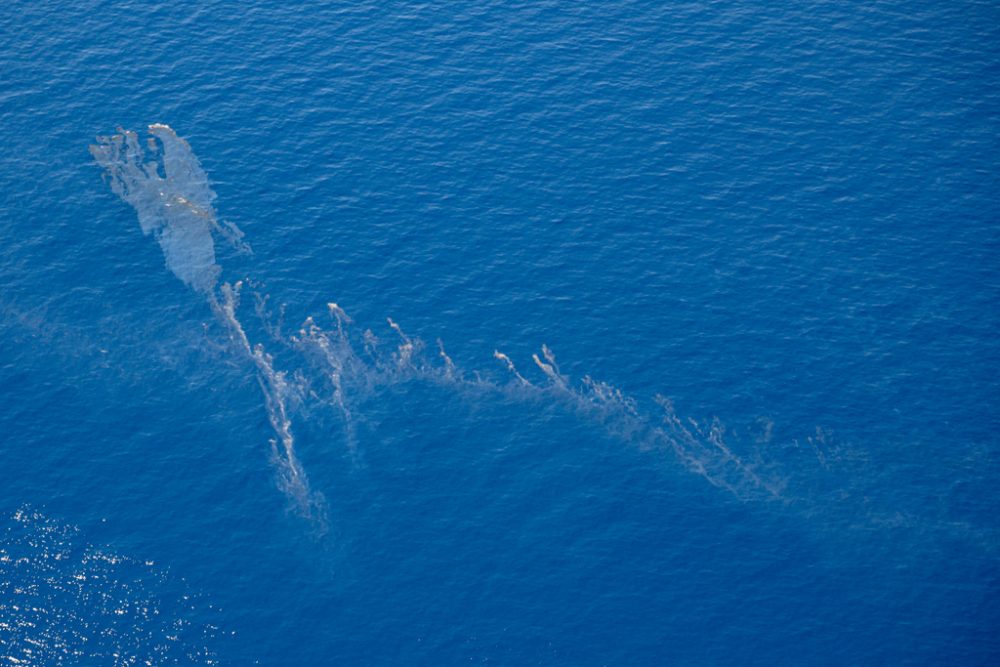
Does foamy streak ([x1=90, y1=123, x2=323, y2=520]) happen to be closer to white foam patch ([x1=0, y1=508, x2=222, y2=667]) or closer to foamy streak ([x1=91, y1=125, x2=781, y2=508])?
foamy streak ([x1=91, y1=125, x2=781, y2=508])

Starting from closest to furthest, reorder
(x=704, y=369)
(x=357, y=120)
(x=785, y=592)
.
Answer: (x=785, y=592), (x=704, y=369), (x=357, y=120)

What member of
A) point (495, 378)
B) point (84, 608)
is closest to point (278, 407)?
point (495, 378)

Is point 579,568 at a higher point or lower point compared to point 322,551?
lower

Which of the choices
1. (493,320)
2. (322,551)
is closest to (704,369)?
(493,320)

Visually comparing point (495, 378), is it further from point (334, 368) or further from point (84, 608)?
point (84, 608)

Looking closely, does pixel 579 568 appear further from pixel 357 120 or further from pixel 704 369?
pixel 357 120

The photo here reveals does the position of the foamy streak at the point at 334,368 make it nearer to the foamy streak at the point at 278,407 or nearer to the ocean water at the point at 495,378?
the foamy streak at the point at 278,407

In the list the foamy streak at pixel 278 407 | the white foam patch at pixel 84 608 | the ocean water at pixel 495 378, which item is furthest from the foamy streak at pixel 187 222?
the white foam patch at pixel 84 608
